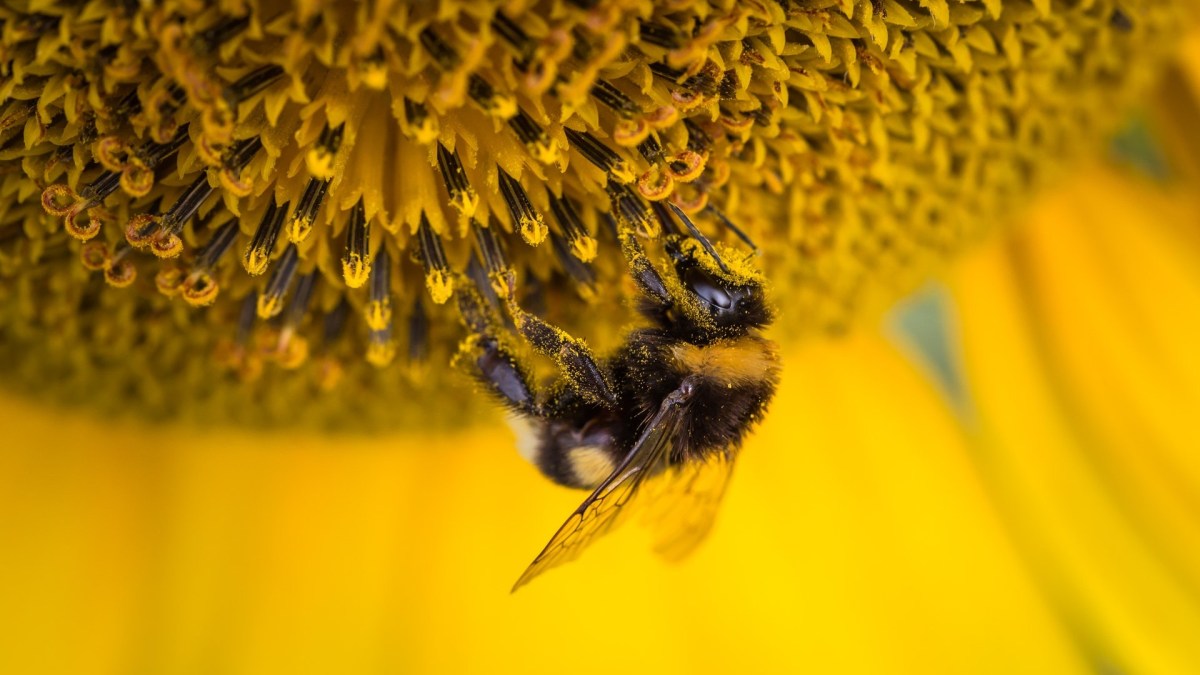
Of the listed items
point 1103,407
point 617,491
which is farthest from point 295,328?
point 1103,407

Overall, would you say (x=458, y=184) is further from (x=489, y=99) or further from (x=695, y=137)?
(x=695, y=137)

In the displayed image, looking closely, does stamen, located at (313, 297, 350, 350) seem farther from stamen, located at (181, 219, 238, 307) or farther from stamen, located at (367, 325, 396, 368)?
stamen, located at (181, 219, 238, 307)

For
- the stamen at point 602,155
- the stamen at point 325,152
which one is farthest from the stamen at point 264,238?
the stamen at point 602,155

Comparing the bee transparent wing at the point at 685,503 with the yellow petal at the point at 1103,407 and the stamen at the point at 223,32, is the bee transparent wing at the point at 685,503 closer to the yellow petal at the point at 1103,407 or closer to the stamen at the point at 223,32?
the stamen at the point at 223,32

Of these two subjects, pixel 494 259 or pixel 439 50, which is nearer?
pixel 439 50

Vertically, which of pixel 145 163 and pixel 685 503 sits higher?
pixel 145 163

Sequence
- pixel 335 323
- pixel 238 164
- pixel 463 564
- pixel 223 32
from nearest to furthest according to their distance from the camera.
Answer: pixel 223 32, pixel 238 164, pixel 335 323, pixel 463 564
